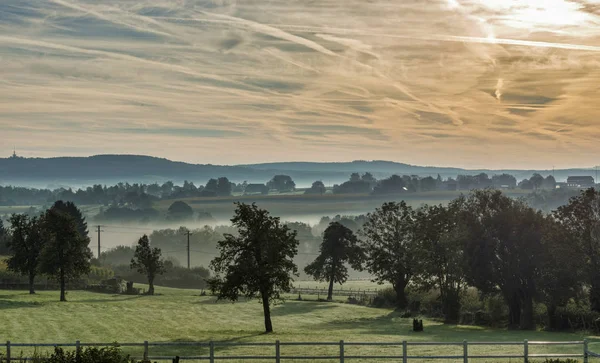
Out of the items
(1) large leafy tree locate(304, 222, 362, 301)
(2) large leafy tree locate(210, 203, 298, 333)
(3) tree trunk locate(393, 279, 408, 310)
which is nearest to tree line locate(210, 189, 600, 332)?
(2) large leafy tree locate(210, 203, 298, 333)

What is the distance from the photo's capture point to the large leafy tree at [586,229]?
75.2m

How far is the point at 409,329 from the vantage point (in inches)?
2785

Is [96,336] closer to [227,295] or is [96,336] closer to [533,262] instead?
[227,295]

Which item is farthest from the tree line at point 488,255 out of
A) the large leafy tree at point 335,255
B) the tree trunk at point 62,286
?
the large leafy tree at point 335,255

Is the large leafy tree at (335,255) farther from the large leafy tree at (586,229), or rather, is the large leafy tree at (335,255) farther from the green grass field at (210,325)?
the large leafy tree at (586,229)

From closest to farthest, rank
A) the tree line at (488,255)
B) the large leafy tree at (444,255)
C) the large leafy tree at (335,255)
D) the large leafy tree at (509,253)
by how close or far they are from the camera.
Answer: the tree line at (488,255), the large leafy tree at (509,253), the large leafy tree at (444,255), the large leafy tree at (335,255)

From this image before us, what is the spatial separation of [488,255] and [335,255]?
47755 mm

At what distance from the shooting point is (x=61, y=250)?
96.1 m

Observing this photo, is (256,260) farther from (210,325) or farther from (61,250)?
(61,250)

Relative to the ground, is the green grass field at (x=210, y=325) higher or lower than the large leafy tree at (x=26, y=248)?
lower

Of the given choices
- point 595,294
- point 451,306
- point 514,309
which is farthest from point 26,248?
point 595,294

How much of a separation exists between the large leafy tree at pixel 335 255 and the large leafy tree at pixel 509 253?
43684mm

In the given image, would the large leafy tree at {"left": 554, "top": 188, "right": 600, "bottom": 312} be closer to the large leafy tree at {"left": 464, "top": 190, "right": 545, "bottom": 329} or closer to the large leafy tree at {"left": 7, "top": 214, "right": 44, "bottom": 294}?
the large leafy tree at {"left": 464, "top": 190, "right": 545, "bottom": 329}

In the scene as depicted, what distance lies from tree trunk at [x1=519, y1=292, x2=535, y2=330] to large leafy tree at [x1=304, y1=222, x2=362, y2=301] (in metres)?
47.6
